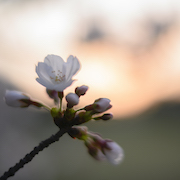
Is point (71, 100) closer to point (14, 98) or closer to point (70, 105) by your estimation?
point (70, 105)

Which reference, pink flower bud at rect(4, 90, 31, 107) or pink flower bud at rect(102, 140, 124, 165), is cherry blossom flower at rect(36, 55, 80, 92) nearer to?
pink flower bud at rect(4, 90, 31, 107)

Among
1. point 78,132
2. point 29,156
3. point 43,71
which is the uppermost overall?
point 43,71

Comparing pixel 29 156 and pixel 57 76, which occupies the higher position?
pixel 57 76

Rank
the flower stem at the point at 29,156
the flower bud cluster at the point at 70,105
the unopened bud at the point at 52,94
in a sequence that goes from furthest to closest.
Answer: the unopened bud at the point at 52,94 < the flower bud cluster at the point at 70,105 < the flower stem at the point at 29,156

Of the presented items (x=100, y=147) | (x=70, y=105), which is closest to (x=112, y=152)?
(x=100, y=147)

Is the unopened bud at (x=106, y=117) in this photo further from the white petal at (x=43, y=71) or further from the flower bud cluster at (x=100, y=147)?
the white petal at (x=43, y=71)

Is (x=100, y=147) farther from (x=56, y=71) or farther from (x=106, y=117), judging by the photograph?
(x=56, y=71)

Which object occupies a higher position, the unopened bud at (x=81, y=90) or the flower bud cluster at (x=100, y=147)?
the unopened bud at (x=81, y=90)

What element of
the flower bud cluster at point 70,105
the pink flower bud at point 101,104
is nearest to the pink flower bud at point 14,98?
the flower bud cluster at point 70,105

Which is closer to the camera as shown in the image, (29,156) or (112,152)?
(29,156)
